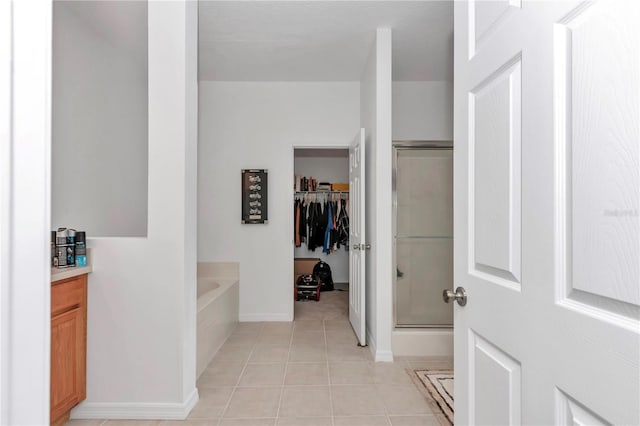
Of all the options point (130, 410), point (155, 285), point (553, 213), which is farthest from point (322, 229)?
point (553, 213)

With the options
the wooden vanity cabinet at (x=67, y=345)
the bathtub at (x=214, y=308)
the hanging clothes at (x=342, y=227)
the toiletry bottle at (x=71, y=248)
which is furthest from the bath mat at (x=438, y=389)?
the hanging clothes at (x=342, y=227)

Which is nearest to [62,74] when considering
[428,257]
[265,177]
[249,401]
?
[265,177]

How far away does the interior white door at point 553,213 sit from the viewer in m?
0.60

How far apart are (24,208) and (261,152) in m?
3.76

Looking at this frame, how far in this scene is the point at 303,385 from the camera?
99.7 inches

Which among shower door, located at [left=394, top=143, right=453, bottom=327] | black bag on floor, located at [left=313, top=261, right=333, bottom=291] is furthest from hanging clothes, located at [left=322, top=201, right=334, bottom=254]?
shower door, located at [left=394, top=143, right=453, bottom=327]

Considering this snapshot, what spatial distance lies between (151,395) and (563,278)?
2197 millimetres

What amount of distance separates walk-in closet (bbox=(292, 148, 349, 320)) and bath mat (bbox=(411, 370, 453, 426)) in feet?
9.03

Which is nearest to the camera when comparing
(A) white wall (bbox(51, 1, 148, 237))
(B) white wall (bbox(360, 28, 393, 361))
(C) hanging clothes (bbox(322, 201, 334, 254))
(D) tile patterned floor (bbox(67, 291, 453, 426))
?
(D) tile patterned floor (bbox(67, 291, 453, 426))

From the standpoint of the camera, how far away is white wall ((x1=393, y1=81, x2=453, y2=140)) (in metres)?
4.20

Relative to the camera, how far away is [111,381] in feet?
6.96

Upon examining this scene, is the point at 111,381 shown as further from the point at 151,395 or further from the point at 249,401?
the point at 249,401

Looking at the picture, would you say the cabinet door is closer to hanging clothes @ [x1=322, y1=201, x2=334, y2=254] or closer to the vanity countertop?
the vanity countertop

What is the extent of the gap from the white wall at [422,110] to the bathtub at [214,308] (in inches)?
96.6
